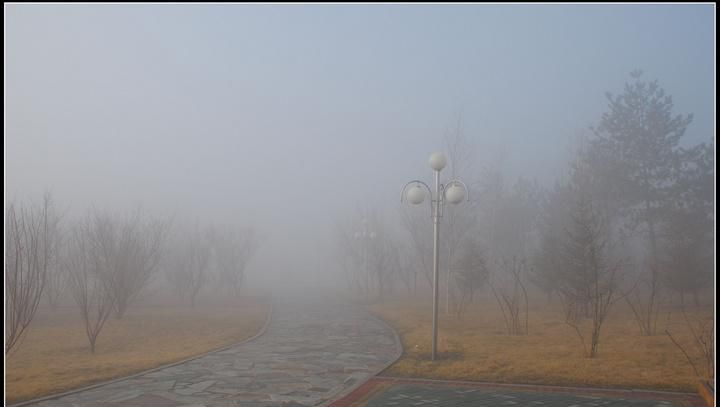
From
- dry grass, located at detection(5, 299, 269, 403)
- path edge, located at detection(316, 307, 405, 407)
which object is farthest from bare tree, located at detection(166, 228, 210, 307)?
path edge, located at detection(316, 307, 405, 407)

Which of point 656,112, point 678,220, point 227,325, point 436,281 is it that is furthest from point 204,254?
point 656,112

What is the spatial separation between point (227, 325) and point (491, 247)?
2865 centimetres

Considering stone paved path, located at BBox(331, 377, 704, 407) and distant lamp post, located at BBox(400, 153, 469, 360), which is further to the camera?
distant lamp post, located at BBox(400, 153, 469, 360)

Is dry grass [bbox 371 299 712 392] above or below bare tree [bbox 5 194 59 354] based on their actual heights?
below

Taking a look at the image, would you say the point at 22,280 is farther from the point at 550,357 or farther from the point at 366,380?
the point at 550,357

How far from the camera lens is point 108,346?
14.4 metres

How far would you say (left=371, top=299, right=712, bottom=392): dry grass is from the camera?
8703mm

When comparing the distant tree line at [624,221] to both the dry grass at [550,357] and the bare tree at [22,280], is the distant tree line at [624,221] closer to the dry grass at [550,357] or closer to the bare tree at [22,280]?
the dry grass at [550,357]

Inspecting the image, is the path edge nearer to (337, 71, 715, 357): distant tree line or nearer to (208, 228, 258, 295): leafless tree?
(337, 71, 715, 357): distant tree line

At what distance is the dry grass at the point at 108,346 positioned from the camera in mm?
9367

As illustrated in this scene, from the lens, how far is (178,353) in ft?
40.4

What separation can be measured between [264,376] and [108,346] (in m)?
7.28

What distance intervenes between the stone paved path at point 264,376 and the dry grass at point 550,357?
101 cm

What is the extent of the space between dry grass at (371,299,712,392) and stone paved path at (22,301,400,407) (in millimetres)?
1012
